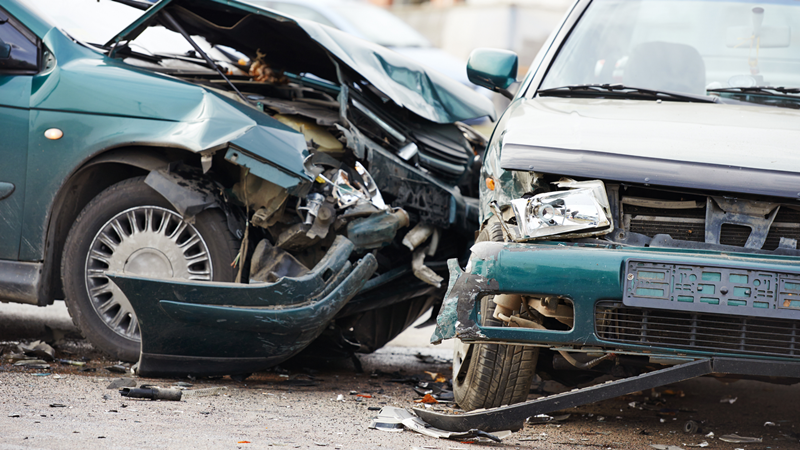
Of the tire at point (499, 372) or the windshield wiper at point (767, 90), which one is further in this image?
the windshield wiper at point (767, 90)

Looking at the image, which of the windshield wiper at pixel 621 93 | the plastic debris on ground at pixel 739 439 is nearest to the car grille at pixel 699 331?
the plastic debris on ground at pixel 739 439

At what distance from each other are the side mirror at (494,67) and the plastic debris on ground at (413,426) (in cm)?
177

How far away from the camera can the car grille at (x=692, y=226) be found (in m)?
2.88

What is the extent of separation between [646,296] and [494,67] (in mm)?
1876

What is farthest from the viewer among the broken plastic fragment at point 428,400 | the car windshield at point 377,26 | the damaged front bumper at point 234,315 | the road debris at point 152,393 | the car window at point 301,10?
the car windshield at point 377,26

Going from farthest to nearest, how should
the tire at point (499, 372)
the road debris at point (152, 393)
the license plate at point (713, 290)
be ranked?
the road debris at point (152, 393)
the tire at point (499, 372)
the license plate at point (713, 290)

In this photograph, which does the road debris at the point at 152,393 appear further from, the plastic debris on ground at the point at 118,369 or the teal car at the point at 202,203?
the plastic debris on ground at the point at 118,369

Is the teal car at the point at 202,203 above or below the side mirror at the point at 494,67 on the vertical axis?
below

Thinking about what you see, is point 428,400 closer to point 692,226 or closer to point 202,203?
point 202,203

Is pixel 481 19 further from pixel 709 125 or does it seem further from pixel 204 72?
pixel 709 125

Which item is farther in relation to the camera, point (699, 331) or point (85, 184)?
point (85, 184)

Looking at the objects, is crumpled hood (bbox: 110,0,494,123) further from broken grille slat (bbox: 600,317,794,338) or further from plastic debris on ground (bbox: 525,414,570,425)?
broken grille slat (bbox: 600,317,794,338)

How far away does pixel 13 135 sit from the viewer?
404cm

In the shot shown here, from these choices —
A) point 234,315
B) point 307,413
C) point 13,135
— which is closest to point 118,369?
point 234,315
